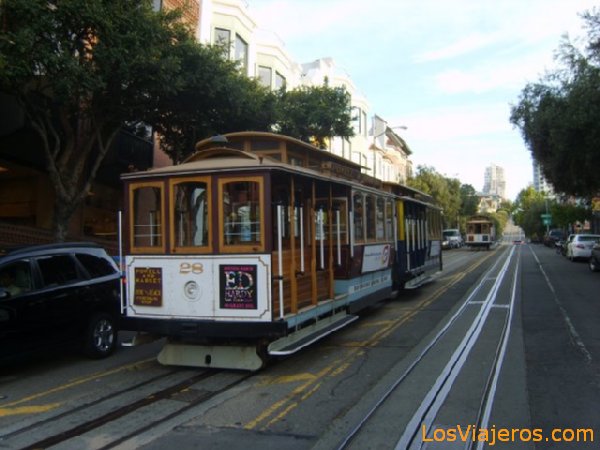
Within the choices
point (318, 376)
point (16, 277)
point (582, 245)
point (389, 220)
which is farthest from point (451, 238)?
point (16, 277)

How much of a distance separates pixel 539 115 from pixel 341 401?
64.7 ft

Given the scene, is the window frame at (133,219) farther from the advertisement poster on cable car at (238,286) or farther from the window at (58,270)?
the window at (58,270)

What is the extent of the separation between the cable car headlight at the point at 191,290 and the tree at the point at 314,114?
13.3 meters

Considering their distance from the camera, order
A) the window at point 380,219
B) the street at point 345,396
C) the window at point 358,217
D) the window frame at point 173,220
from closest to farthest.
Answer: the street at point 345,396, the window frame at point 173,220, the window at point 358,217, the window at point 380,219

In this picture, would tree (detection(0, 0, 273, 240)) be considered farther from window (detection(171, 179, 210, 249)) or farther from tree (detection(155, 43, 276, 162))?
window (detection(171, 179, 210, 249))

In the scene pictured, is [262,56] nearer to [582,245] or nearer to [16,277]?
[582,245]

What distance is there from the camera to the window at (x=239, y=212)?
7.20 meters

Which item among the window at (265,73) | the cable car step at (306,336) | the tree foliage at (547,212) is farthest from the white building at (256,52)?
the tree foliage at (547,212)

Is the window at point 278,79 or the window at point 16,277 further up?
the window at point 278,79

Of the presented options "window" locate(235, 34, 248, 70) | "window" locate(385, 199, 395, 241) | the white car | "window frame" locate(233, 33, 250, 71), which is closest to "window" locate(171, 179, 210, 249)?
"window" locate(385, 199, 395, 241)

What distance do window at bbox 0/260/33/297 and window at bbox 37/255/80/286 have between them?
0.22 metres

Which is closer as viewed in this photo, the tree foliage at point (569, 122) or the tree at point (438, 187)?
the tree foliage at point (569, 122)

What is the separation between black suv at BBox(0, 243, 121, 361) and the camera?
7172mm

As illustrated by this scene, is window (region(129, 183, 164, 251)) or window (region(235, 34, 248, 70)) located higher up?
window (region(235, 34, 248, 70))
